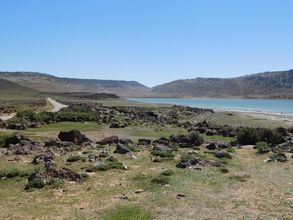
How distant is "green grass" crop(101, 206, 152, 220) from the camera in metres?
15.4

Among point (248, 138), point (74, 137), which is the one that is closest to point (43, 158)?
point (74, 137)

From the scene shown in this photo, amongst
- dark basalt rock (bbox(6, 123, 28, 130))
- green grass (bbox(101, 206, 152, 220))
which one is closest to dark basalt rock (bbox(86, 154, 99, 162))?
green grass (bbox(101, 206, 152, 220))

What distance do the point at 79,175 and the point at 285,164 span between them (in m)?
11.2

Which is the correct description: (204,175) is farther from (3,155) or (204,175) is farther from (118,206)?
(3,155)

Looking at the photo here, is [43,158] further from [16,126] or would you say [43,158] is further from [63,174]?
[16,126]

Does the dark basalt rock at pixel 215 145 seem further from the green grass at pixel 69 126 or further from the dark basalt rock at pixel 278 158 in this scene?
the green grass at pixel 69 126

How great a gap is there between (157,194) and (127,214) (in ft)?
9.98

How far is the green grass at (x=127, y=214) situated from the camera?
50.5 ft

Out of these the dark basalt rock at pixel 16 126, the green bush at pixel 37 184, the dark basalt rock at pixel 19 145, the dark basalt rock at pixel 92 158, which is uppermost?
the green bush at pixel 37 184

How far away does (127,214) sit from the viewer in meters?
15.8

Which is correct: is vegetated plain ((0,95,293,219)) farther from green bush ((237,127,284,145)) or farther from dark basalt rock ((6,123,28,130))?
dark basalt rock ((6,123,28,130))

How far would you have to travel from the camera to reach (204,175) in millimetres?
22344

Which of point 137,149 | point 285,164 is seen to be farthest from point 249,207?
point 137,149

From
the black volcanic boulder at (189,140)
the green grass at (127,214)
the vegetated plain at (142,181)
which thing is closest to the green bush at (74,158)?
the vegetated plain at (142,181)
